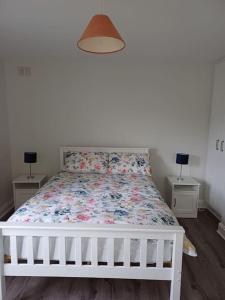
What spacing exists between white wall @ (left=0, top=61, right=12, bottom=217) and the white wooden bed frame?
6.06 feet

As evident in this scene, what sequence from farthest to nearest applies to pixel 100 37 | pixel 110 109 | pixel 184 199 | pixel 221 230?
pixel 110 109, pixel 184 199, pixel 221 230, pixel 100 37

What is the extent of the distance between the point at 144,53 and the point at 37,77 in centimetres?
162

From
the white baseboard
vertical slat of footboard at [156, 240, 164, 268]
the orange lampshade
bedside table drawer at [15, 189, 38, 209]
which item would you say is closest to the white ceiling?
the orange lampshade

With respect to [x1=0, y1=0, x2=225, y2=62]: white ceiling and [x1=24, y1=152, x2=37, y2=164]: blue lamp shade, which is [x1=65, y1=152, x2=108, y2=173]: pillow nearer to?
[x1=24, y1=152, x2=37, y2=164]: blue lamp shade

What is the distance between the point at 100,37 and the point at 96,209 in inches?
52.6

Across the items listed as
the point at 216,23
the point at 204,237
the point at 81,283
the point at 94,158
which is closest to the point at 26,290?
the point at 81,283

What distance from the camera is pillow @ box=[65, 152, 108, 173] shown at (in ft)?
9.98

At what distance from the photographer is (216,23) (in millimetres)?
1876

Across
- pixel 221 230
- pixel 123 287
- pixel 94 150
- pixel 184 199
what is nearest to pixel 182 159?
pixel 184 199

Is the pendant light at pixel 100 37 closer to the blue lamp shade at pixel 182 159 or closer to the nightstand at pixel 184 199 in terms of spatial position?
the blue lamp shade at pixel 182 159

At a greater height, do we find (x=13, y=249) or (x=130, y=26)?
(x=130, y=26)

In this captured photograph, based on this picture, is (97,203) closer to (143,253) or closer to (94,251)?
(94,251)

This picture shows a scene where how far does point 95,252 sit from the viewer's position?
141 cm

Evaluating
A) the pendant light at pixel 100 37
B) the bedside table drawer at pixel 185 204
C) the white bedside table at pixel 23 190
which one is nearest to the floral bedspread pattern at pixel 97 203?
the white bedside table at pixel 23 190
